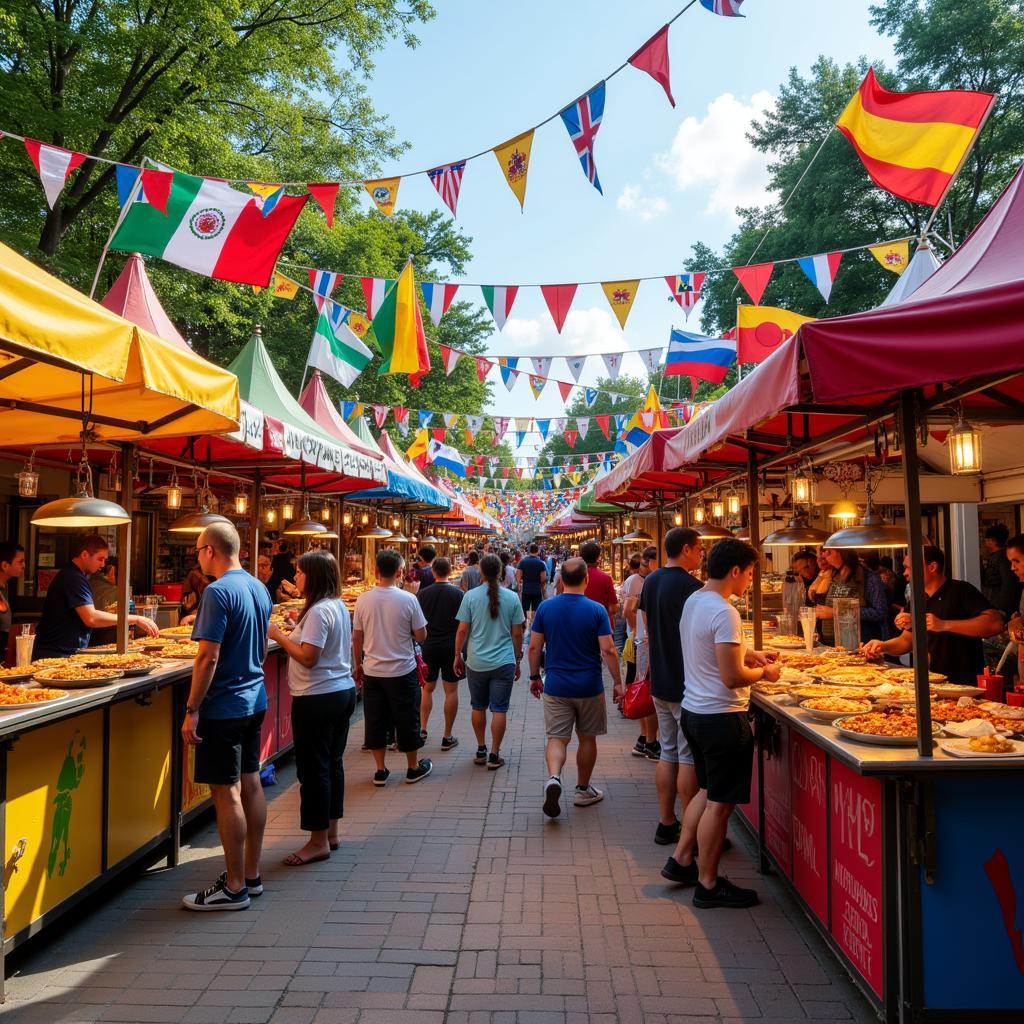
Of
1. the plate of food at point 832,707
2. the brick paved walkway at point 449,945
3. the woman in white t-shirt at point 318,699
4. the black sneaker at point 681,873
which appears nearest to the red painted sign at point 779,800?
the brick paved walkway at point 449,945

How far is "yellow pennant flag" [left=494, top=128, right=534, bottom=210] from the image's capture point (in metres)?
7.57

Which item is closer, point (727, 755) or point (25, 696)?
point (25, 696)

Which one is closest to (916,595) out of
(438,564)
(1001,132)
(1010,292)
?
(1010,292)

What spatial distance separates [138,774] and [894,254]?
1026 cm

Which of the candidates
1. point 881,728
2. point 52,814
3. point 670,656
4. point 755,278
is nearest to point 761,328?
point 755,278

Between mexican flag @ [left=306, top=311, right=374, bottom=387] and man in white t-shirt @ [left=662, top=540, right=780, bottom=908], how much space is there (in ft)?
27.1

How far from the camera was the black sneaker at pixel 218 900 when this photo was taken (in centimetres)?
449

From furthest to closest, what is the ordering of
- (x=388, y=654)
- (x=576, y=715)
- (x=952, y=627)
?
(x=388, y=654)
(x=576, y=715)
(x=952, y=627)

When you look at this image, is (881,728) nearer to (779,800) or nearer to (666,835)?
(779,800)

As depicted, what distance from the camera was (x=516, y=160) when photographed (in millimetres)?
7680

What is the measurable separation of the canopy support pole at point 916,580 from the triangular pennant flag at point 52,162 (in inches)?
270

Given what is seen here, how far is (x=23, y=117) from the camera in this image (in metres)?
13.0

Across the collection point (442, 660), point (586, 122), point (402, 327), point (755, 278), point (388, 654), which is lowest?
point (442, 660)

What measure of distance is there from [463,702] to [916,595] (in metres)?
9.15
